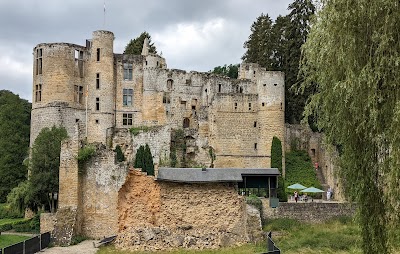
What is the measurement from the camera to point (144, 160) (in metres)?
46.6

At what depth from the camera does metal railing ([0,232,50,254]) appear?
985 inches

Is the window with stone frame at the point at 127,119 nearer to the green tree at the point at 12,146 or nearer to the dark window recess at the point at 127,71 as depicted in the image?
the dark window recess at the point at 127,71

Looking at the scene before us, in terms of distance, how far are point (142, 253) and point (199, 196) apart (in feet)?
19.3

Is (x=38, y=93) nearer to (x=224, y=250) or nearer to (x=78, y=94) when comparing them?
(x=78, y=94)

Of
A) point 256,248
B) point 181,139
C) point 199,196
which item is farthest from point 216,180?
point 181,139

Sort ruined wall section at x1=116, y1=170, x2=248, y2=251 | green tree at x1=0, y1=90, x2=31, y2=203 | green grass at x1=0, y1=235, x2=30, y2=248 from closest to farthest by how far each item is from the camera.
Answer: ruined wall section at x1=116, y1=170, x2=248, y2=251
green grass at x1=0, y1=235, x2=30, y2=248
green tree at x1=0, y1=90, x2=31, y2=203

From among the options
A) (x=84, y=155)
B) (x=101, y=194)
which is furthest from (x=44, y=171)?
(x=101, y=194)

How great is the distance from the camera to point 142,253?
29.9 meters

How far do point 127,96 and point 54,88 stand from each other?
22.9ft

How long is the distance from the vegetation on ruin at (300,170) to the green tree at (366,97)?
32473 mm

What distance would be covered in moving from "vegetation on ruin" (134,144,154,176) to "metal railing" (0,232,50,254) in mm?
14983

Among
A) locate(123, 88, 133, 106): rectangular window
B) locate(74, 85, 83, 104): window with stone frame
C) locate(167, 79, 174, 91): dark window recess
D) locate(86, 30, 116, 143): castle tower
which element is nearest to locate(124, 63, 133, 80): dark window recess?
locate(123, 88, 133, 106): rectangular window

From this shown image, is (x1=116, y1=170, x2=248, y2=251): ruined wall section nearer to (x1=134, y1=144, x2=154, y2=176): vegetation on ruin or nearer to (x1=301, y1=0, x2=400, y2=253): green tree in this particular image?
(x1=134, y1=144, x2=154, y2=176): vegetation on ruin

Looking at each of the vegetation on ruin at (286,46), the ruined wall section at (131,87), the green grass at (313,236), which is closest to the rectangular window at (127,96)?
the ruined wall section at (131,87)
